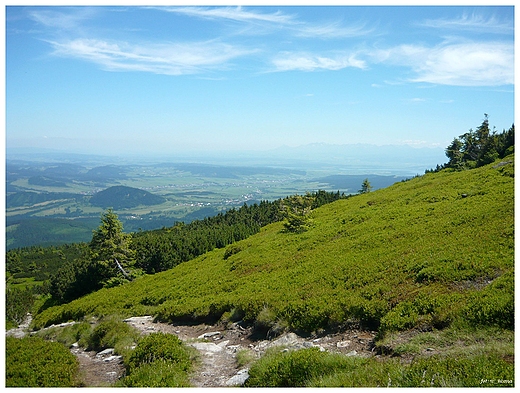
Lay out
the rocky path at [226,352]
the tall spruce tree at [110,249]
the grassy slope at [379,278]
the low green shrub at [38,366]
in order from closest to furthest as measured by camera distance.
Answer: the low green shrub at [38,366], the rocky path at [226,352], the grassy slope at [379,278], the tall spruce tree at [110,249]

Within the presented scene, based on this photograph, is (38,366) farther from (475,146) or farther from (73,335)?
(475,146)

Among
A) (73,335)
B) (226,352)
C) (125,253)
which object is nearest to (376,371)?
(226,352)

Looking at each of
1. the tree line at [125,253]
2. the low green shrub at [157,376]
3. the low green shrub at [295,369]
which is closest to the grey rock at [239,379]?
the low green shrub at [295,369]

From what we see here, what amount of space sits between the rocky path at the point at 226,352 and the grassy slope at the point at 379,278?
668mm

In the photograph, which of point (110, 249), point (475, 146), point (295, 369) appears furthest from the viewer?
point (475, 146)

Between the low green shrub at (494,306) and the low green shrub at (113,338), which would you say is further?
the low green shrub at (113,338)

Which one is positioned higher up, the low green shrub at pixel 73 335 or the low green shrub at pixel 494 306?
the low green shrub at pixel 494 306

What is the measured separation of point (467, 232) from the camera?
1584 centimetres

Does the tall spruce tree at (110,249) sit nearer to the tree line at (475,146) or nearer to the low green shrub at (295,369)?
the low green shrub at (295,369)

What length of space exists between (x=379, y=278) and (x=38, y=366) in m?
11.8

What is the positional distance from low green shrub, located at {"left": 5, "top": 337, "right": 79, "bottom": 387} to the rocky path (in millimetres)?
471

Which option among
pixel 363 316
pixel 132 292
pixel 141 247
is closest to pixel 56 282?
pixel 141 247

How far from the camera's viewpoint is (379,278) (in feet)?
44.4

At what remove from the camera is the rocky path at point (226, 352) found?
29.3ft
